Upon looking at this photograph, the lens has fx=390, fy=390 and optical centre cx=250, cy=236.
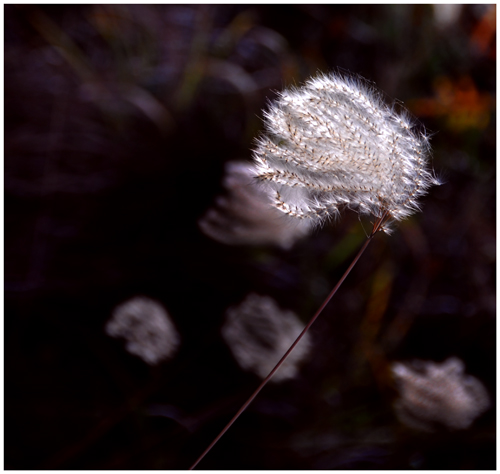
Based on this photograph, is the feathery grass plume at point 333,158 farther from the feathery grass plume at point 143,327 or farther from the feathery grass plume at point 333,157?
the feathery grass plume at point 143,327

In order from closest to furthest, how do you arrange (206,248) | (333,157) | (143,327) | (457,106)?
(333,157), (143,327), (206,248), (457,106)

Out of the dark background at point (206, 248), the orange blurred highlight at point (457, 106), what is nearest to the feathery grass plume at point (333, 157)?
the dark background at point (206, 248)

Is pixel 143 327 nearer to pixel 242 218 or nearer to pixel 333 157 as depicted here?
pixel 242 218

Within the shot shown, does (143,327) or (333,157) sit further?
(143,327)

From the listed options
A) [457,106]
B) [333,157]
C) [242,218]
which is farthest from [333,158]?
[457,106]

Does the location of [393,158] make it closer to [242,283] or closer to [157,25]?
[242,283]

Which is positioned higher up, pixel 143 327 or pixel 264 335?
pixel 264 335

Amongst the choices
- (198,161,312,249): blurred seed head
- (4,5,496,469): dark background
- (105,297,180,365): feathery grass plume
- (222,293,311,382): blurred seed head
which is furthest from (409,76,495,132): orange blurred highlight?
(105,297,180,365): feathery grass plume

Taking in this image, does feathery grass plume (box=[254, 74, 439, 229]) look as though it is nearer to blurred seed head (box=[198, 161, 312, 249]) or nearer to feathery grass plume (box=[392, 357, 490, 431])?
blurred seed head (box=[198, 161, 312, 249])

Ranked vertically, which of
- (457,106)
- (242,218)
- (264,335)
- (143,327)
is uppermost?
(457,106)
